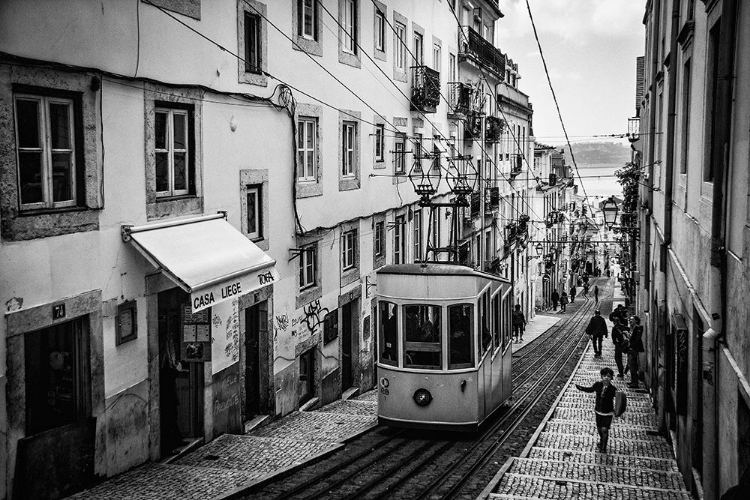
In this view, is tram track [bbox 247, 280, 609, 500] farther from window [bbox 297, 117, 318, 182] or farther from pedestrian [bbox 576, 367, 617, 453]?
window [bbox 297, 117, 318, 182]

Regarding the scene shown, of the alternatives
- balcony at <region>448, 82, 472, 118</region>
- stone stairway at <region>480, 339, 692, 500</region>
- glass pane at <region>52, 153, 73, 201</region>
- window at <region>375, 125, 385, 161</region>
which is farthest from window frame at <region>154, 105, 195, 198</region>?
balcony at <region>448, 82, 472, 118</region>

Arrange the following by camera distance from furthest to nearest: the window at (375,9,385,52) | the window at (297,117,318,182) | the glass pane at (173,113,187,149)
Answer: the window at (375,9,385,52) → the window at (297,117,318,182) → the glass pane at (173,113,187,149)

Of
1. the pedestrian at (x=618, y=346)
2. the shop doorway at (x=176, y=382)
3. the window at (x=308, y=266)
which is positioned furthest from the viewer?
the pedestrian at (x=618, y=346)

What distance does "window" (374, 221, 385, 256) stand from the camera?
21083 mm

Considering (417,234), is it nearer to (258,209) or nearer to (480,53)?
(480,53)

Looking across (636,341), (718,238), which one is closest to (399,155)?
(636,341)

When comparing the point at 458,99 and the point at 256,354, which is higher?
the point at 458,99

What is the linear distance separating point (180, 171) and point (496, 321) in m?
5.95

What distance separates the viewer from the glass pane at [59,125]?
875 centimetres

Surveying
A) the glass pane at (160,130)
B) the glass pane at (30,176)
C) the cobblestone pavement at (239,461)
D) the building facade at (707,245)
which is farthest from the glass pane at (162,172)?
the building facade at (707,245)

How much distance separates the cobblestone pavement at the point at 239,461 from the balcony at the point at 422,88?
11492 mm

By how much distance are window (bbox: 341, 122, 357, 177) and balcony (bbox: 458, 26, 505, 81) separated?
35.3 feet

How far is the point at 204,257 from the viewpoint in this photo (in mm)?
10531

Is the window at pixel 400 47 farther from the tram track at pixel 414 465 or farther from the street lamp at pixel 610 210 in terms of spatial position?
the tram track at pixel 414 465
